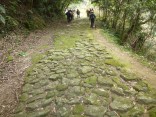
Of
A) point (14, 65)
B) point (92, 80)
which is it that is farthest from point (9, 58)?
point (92, 80)

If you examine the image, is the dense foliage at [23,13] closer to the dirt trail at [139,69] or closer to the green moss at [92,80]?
the green moss at [92,80]

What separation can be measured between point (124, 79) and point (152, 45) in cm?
968

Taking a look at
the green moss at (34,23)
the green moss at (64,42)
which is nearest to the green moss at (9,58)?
the green moss at (64,42)

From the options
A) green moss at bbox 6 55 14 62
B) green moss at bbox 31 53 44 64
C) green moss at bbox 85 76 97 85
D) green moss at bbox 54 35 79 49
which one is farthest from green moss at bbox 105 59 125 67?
green moss at bbox 6 55 14 62

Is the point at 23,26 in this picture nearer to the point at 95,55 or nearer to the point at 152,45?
the point at 95,55

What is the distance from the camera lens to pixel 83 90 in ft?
18.5

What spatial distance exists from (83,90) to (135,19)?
28.7ft

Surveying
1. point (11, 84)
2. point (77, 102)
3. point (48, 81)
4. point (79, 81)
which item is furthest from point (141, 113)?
point (11, 84)

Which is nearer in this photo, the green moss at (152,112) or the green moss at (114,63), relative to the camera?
the green moss at (152,112)

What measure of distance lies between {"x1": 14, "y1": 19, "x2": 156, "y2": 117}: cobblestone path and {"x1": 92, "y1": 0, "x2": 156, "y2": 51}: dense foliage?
15.5 feet

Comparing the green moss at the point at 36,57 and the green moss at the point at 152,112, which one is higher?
the green moss at the point at 36,57

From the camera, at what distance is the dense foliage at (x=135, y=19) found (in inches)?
433

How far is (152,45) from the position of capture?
1488 cm

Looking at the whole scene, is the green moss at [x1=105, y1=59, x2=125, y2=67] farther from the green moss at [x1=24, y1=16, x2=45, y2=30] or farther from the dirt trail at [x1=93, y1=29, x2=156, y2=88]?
the green moss at [x1=24, y1=16, x2=45, y2=30]
